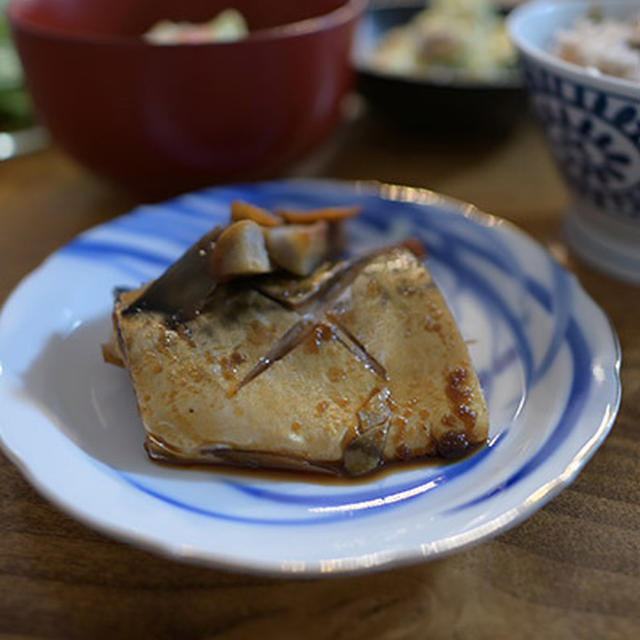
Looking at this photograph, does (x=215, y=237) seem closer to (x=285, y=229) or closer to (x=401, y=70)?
(x=285, y=229)

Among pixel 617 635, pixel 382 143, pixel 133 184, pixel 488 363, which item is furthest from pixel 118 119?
pixel 617 635

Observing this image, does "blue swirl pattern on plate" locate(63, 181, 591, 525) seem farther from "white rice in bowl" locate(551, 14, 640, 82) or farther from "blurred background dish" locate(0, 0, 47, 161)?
"blurred background dish" locate(0, 0, 47, 161)

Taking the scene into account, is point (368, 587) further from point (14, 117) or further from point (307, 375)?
point (14, 117)

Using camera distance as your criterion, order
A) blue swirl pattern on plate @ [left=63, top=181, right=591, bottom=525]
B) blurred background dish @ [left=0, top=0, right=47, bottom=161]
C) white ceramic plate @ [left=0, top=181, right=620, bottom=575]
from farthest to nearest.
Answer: blurred background dish @ [left=0, top=0, right=47, bottom=161], blue swirl pattern on plate @ [left=63, top=181, right=591, bottom=525], white ceramic plate @ [left=0, top=181, right=620, bottom=575]

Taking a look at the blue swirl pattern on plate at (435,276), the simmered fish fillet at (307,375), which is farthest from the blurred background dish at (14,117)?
the simmered fish fillet at (307,375)

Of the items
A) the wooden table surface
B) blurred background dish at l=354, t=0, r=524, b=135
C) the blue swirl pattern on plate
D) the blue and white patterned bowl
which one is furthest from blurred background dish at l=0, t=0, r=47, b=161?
the blue and white patterned bowl

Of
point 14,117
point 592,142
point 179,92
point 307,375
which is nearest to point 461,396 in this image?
point 307,375

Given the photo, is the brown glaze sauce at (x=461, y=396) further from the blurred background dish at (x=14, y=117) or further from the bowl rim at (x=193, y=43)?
the blurred background dish at (x=14, y=117)
